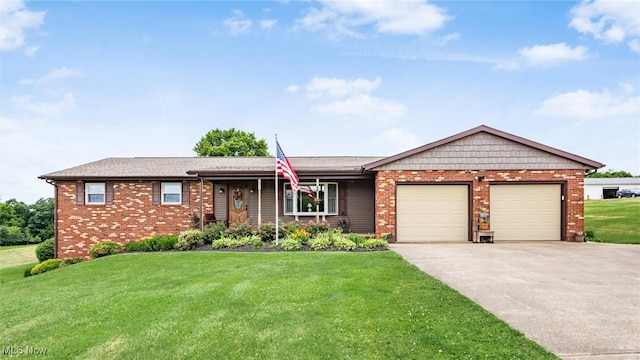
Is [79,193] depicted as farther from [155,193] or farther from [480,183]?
[480,183]

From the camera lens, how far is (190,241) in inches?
443

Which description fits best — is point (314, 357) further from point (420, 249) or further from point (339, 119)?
point (339, 119)

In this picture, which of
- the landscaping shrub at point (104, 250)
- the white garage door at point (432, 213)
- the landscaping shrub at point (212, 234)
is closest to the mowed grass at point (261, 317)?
the landscaping shrub at point (104, 250)

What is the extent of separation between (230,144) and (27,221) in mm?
20639

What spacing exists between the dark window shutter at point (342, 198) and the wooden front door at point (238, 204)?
4.14 metres

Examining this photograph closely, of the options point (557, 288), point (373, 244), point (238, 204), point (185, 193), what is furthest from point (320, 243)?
point (185, 193)

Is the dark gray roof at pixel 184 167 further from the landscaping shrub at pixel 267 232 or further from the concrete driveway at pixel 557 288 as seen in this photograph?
the concrete driveway at pixel 557 288

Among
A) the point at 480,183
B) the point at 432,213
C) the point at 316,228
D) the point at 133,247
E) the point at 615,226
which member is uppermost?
the point at 480,183

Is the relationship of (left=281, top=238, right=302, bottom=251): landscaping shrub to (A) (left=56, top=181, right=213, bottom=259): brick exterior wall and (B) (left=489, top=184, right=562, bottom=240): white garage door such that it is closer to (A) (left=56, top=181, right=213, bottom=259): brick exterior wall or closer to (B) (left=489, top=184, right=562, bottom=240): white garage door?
(A) (left=56, top=181, right=213, bottom=259): brick exterior wall

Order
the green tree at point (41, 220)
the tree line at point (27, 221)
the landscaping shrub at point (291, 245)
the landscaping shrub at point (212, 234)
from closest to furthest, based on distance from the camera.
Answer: the landscaping shrub at point (291, 245) → the landscaping shrub at point (212, 234) → the tree line at point (27, 221) → the green tree at point (41, 220)

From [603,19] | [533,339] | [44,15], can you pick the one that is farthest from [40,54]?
[603,19]

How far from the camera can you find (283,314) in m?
4.70

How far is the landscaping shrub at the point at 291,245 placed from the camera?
10336 mm

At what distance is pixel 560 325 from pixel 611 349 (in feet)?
2.14
